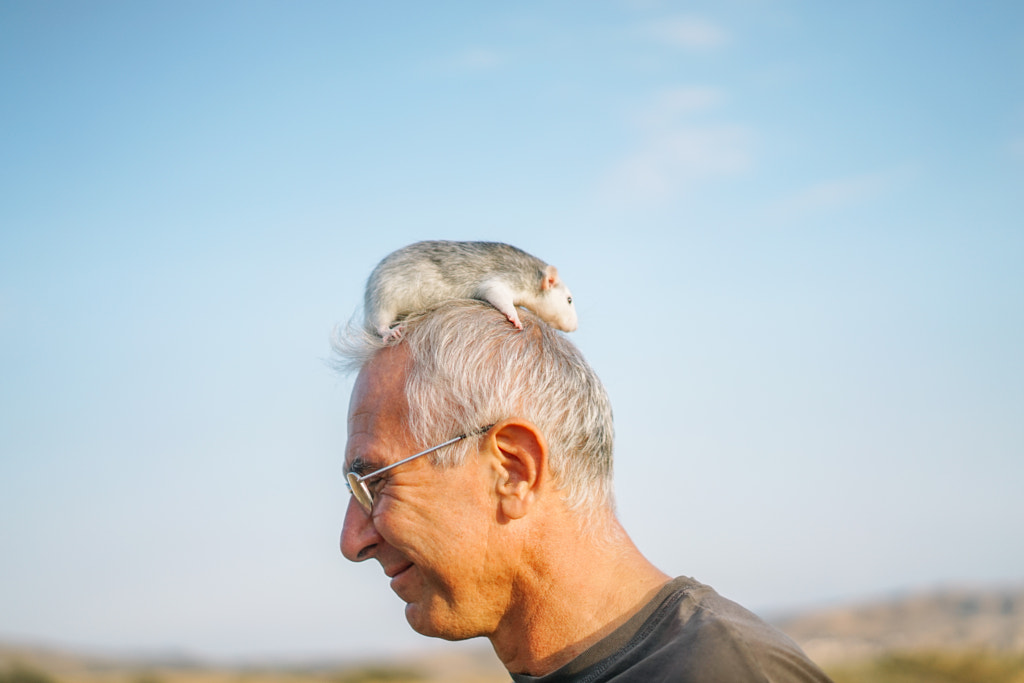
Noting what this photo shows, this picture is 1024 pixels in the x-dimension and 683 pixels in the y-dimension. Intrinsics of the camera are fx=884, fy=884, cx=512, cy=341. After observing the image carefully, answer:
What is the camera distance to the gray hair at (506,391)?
251 centimetres

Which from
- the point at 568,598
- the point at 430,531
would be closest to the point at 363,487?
the point at 430,531

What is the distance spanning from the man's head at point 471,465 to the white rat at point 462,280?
1.61 ft

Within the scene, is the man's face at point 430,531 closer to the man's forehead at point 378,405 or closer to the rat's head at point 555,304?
the man's forehead at point 378,405

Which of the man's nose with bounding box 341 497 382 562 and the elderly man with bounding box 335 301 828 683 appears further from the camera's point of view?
the man's nose with bounding box 341 497 382 562

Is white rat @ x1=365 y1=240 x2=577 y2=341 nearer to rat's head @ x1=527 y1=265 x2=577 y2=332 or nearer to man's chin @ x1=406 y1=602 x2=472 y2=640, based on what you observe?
rat's head @ x1=527 y1=265 x2=577 y2=332

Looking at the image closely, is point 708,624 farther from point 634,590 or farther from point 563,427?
point 563,427

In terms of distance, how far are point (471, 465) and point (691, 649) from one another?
2.65 feet

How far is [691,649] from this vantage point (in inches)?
77.6

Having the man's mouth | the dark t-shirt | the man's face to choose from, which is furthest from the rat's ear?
the dark t-shirt

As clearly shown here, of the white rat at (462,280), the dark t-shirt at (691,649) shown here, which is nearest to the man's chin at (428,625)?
the dark t-shirt at (691,649)

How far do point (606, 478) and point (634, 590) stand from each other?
396mm

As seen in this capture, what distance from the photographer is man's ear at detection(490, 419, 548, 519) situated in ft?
8.08

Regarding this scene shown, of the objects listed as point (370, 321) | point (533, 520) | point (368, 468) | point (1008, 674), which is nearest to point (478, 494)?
point (533, 520)

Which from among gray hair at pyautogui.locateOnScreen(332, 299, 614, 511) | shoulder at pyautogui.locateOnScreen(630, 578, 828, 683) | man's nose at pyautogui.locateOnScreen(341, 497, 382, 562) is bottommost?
shoulder at pyautogui.locateOnScreen(630, 578, 828, 683)
